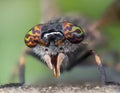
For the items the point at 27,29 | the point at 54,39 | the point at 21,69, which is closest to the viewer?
the point at 54,39

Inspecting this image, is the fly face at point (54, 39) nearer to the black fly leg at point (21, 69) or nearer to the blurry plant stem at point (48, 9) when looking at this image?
the black fly leg at point (21, 69)

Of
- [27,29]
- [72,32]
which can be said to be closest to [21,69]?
[72,32]

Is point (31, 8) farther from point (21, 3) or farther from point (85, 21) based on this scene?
point (85, 21)

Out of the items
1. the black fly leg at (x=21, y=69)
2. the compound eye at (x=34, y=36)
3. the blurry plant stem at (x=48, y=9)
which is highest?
the blurry plant stem at (x=48, y=9)

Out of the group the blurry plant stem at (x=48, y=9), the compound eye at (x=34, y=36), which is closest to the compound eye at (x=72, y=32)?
the compound eye at (x=34, y=36)

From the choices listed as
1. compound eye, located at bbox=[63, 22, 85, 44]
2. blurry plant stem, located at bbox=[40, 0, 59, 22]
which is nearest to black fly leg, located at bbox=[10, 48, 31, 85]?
compound eye, located at bbox=[63, 22, 85, 44]

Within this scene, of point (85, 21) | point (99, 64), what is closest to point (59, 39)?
point (99, 64)

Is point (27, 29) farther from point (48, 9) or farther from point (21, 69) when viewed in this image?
point (21, 69)

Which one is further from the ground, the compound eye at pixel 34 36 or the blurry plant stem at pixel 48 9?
the blurry plant stem at pixel 48 9
